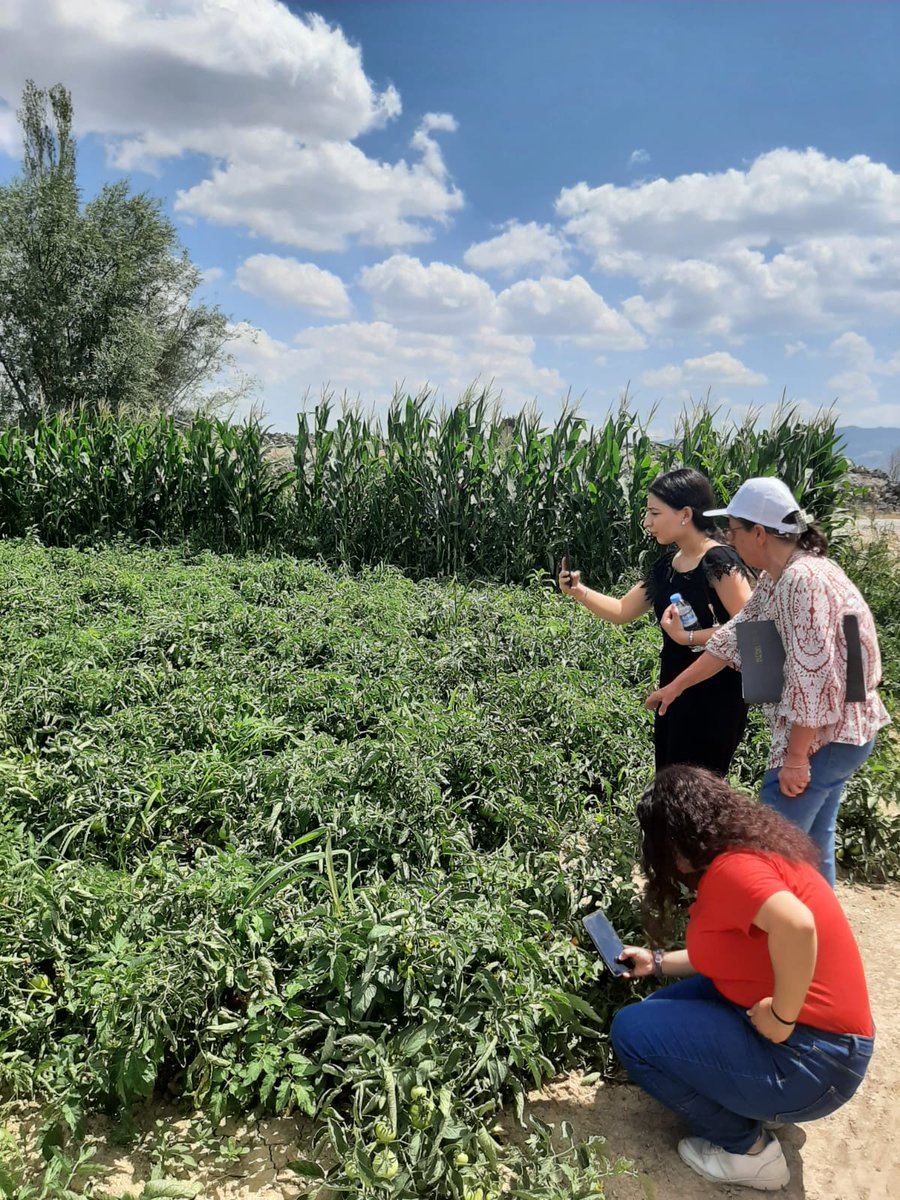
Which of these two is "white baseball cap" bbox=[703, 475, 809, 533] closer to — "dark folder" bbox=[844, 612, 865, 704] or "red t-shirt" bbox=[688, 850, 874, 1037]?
"dark folder" bbox=[844, 612, 865, 704]

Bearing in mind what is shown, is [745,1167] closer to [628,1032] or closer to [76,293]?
[628,1032]

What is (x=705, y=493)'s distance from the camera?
3.39 metres

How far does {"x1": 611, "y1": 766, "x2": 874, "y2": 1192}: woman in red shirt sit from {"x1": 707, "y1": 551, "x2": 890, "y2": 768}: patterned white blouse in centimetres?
46

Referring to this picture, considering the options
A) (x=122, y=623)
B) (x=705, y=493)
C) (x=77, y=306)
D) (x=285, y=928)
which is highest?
(x=77, y=306)

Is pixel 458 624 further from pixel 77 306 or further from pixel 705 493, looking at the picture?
pixel 77 306

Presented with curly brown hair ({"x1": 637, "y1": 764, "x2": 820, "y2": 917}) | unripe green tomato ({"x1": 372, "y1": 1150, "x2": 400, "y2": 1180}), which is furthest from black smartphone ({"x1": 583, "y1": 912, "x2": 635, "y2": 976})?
unripe green tomato ({"x1": 372, "y1": 1150, "x2": 400, "y2": 1180})

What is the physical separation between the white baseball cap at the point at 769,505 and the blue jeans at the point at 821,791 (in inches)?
28.6

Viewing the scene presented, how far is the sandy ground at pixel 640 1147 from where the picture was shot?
2.23 meters

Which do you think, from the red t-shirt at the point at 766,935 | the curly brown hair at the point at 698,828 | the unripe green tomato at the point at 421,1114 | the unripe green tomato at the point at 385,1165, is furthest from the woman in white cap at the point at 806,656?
the unripe green tomato at the point at 385,1165

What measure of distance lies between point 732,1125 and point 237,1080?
1.39 m

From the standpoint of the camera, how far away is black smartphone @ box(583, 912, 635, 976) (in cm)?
264

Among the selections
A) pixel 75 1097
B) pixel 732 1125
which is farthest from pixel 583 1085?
pixel 75 1097

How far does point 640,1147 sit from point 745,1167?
0.29 metres

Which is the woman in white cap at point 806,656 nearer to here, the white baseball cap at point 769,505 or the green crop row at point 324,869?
the white baseball cap at point 769,505
